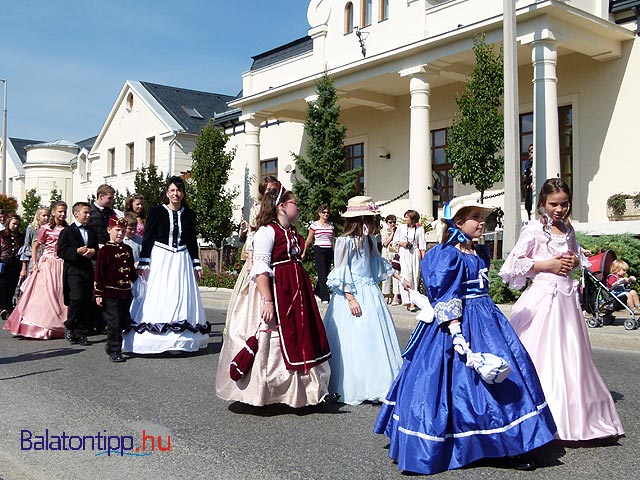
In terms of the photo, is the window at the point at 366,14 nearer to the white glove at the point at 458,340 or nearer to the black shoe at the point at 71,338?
the black shoe at the point at 71,338

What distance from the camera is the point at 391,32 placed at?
21.6 meters

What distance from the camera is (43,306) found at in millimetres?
10344

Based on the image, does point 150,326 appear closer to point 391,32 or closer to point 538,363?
point 538,363

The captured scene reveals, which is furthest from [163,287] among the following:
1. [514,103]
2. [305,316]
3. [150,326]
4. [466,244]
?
[514,103]

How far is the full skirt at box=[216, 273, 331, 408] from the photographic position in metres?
5.60

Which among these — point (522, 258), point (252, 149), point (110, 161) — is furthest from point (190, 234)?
point (110, 161)

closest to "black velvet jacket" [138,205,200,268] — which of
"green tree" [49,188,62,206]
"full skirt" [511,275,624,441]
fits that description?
"full skirt" [511,275,624,441]

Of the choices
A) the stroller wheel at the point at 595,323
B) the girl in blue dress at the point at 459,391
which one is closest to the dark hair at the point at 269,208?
the girl in blue dress at the point at 459,391

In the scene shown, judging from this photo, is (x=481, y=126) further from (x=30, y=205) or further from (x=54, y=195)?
(x=30, y=205)

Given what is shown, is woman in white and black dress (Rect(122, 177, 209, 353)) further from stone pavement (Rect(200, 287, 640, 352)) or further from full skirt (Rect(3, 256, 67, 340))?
stone pavement (Rect(200, 287, 640, 352))

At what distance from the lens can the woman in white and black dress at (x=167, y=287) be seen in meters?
8.44

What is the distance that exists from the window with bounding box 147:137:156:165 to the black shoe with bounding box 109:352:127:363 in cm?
2844

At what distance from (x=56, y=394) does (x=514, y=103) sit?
1009 cm

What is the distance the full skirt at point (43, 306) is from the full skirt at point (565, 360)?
724 cm
